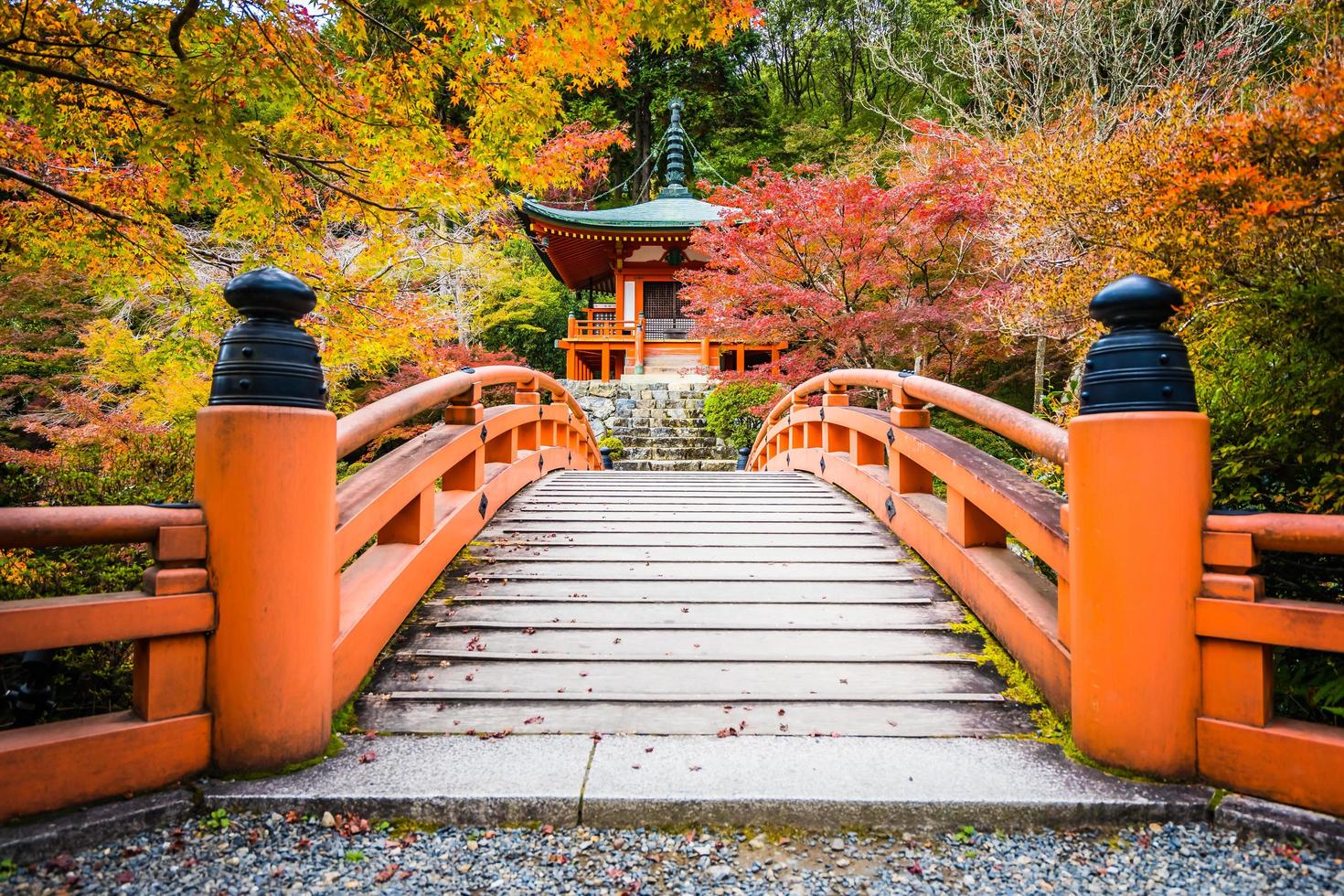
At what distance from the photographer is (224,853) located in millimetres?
1698

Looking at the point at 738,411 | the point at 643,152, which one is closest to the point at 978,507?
the point at 738,411

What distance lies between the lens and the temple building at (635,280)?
16469 mm

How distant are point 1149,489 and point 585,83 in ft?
16.6

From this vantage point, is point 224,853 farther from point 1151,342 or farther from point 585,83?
point 585,83

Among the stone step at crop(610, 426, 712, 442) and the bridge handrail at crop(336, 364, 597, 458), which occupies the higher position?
the stone step at crop(610, 426, 712, 442)

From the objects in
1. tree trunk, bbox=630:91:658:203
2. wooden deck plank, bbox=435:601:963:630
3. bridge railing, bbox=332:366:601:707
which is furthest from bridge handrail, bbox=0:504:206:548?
tree trunk, bbox=630:91:658:203

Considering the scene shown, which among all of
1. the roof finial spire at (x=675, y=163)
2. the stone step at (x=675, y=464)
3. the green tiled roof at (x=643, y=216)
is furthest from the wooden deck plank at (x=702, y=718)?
the roof finial spire at (x=675, y=163)

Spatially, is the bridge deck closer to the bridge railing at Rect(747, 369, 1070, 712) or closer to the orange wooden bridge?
the orange wooden bridge

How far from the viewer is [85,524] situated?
180cm

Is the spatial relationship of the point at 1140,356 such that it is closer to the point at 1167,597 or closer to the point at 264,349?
the point at 1167,597

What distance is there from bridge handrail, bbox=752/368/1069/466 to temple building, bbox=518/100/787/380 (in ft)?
36.8

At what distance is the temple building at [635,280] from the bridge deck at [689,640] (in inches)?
464

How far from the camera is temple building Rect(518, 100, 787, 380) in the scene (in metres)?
16.5

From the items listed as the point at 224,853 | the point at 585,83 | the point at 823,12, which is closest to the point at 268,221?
the point at 585,83
